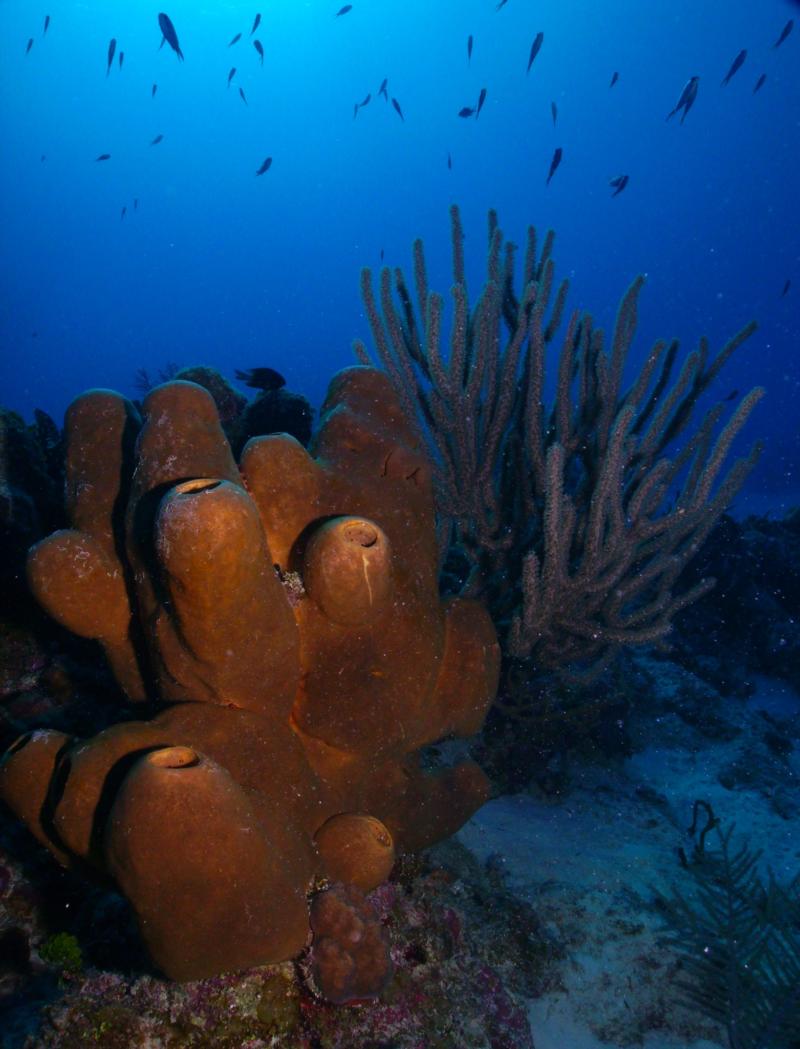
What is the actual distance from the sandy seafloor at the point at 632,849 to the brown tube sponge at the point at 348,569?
236cm

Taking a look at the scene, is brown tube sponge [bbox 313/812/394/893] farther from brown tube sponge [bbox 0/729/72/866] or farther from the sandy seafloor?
the sandy seafloor

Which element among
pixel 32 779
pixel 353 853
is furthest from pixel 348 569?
pixel 32 779

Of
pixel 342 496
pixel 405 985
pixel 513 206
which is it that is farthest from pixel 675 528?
pixel 513 206

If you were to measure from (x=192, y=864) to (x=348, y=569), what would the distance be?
37.0 inches

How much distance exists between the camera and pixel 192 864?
1.60m

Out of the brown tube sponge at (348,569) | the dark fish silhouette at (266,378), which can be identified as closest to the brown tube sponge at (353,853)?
the brown tube sponge at (348,569)

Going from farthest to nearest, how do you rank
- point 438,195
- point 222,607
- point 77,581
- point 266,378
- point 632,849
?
point 438,195, point 266,378, point 632,849, point 77,581, point 222,607

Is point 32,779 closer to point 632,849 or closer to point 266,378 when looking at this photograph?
point 632,849

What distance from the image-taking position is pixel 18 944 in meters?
2.54

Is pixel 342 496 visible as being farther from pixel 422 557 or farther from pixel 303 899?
pixel 303 899

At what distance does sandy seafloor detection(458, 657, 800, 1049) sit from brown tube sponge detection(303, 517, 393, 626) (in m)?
2.36

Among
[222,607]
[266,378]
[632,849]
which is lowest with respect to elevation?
[632,849]

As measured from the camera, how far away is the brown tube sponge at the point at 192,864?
5.16 ft

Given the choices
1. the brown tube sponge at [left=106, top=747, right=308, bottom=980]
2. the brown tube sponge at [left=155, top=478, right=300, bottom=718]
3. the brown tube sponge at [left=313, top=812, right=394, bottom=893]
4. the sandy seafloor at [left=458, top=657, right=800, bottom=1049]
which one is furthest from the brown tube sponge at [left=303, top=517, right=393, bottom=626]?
A: the sandy seafloor at [left=458, top=657, right=800, bottom=1049]
